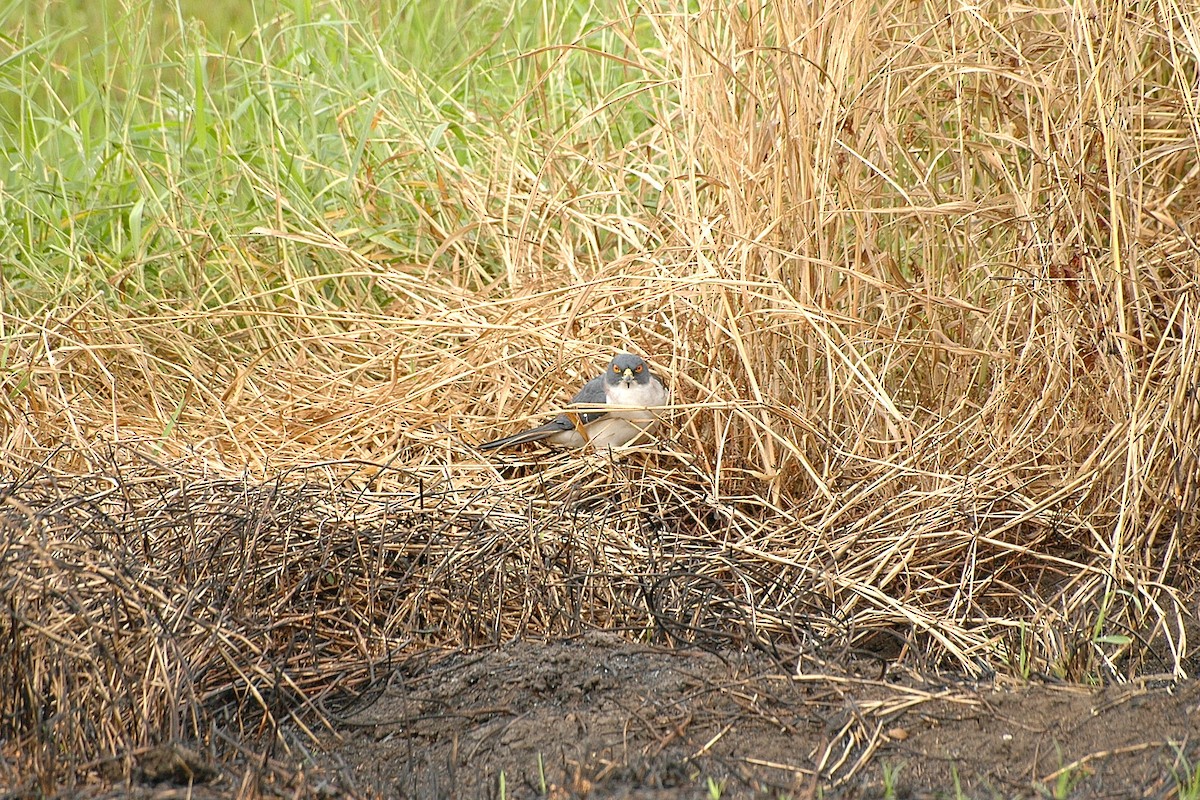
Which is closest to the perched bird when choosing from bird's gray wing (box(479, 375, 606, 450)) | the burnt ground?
bird's gray wing (box(479, 375, 606, 450))

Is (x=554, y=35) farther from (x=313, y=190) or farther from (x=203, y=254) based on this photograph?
(x=203, y=254)

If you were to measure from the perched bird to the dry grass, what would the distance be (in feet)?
0.27

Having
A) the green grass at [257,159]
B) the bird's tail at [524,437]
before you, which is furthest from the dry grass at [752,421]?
the green grass at [257,159]

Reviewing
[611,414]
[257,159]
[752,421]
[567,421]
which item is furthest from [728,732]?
[257,159]

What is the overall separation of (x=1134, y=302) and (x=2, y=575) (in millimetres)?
2426

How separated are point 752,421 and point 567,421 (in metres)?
0.61

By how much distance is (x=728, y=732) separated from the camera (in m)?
2.34

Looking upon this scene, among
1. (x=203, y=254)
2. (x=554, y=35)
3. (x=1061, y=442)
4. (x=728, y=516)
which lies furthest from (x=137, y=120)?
(x=1061, y=442)

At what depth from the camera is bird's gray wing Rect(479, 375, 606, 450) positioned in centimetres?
369

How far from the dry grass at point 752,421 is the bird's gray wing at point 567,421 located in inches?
3.4

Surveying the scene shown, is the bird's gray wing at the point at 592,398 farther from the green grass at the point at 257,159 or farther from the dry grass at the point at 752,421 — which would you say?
the green grass at the point at 257,159

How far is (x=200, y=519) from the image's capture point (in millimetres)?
2955

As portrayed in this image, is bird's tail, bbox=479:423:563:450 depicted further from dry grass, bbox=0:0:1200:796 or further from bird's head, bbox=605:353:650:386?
bird's head, bbox=605:353:650:386

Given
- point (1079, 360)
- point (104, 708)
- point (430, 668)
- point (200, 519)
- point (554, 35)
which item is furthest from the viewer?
point (554, 35)
